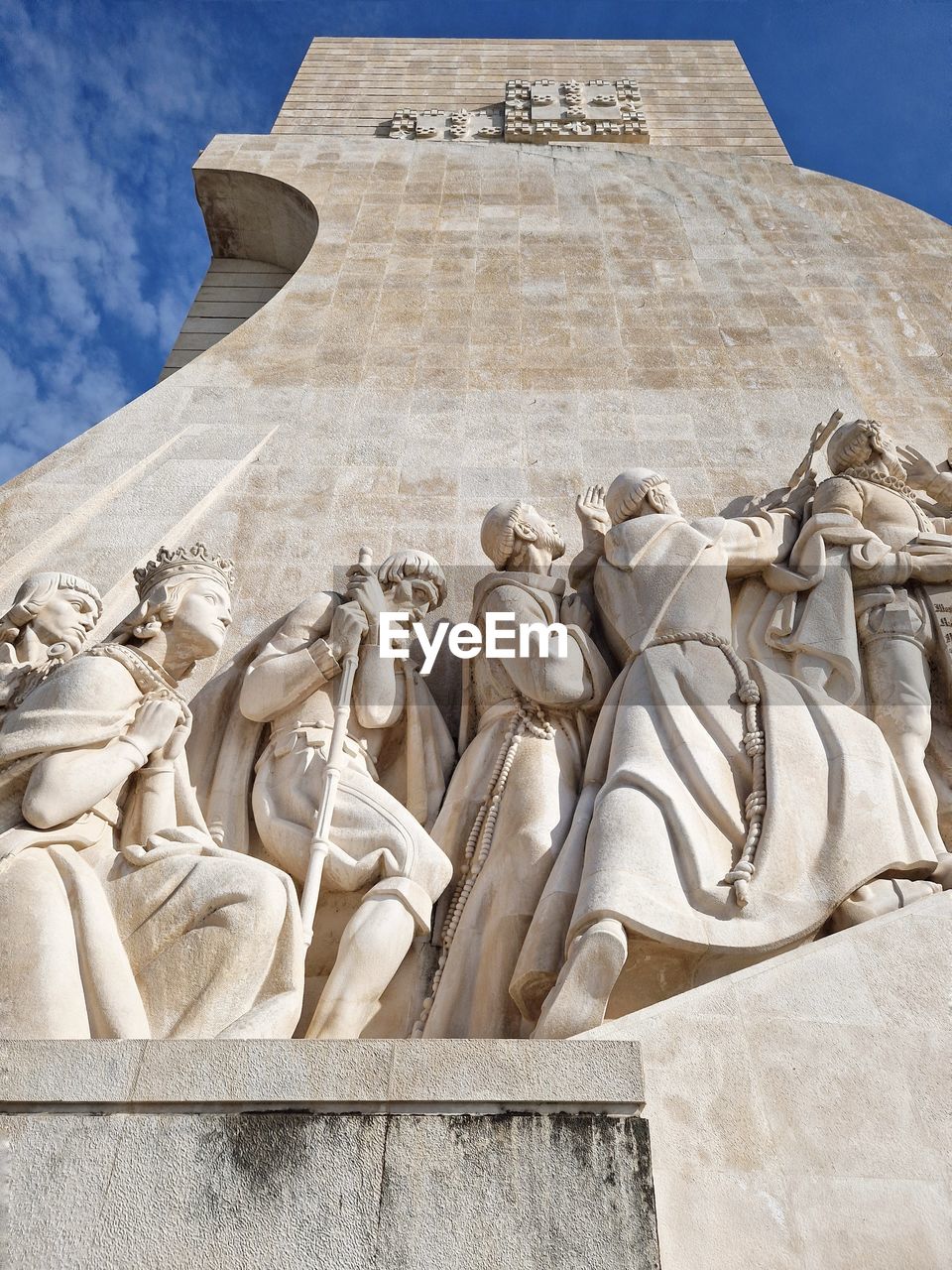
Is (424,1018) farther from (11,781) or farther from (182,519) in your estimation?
(182,519)

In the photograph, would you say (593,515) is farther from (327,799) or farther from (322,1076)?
(322,1076)

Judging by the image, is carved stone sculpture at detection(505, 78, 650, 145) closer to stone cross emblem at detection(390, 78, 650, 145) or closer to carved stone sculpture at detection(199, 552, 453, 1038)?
stone cross emblem at detection(390, 78, 650, 145)

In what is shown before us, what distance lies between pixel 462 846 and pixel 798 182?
27.0 feet

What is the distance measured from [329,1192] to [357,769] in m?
2.14

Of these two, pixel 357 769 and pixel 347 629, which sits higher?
pixel 347 629

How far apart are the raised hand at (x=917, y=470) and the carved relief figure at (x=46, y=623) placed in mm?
4133

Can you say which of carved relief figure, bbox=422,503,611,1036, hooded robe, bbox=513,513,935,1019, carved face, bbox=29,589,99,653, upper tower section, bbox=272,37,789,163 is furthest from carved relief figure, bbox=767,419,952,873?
upper tower section, bbox=272,37,789,163

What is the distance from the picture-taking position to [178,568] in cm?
486

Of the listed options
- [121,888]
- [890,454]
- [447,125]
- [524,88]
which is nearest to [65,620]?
[121,888]

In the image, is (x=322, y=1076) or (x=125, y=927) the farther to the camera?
(x=125, y=927)

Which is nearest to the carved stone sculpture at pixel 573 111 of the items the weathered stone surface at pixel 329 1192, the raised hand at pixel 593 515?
the raised hand at pixel 593 515

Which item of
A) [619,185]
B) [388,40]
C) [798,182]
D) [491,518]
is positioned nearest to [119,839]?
[491,518]

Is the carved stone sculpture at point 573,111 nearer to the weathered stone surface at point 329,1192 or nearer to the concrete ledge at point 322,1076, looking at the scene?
the concrete ledge at point 322,1076

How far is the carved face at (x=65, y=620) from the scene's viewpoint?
4758 mm
